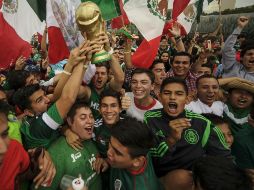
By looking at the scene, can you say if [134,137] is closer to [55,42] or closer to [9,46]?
[55,42]

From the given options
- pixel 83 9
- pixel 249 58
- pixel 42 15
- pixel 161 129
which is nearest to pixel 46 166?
pixel 161 129

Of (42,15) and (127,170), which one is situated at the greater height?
(42,15)

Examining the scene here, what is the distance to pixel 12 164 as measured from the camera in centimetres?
198

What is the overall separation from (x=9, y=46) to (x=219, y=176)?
112 inches

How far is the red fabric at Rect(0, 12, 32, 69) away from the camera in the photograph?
3520 millimetres

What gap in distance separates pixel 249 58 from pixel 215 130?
6.76 feet

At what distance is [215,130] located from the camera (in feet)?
8.25

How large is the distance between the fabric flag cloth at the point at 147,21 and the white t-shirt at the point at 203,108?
2.66 feet

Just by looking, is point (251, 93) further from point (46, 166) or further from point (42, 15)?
point (42, 15)

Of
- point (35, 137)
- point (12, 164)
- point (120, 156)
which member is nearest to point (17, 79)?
point (35, 137)

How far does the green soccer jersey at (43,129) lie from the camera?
2186mm

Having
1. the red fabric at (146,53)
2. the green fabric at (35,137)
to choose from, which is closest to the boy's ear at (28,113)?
the green fabric at (35,137)

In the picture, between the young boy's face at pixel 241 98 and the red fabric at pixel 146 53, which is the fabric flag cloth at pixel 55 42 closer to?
the red fabric at pixel 146 53

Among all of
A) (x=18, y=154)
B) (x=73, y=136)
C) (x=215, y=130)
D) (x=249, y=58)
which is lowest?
(x=249, y=58)
